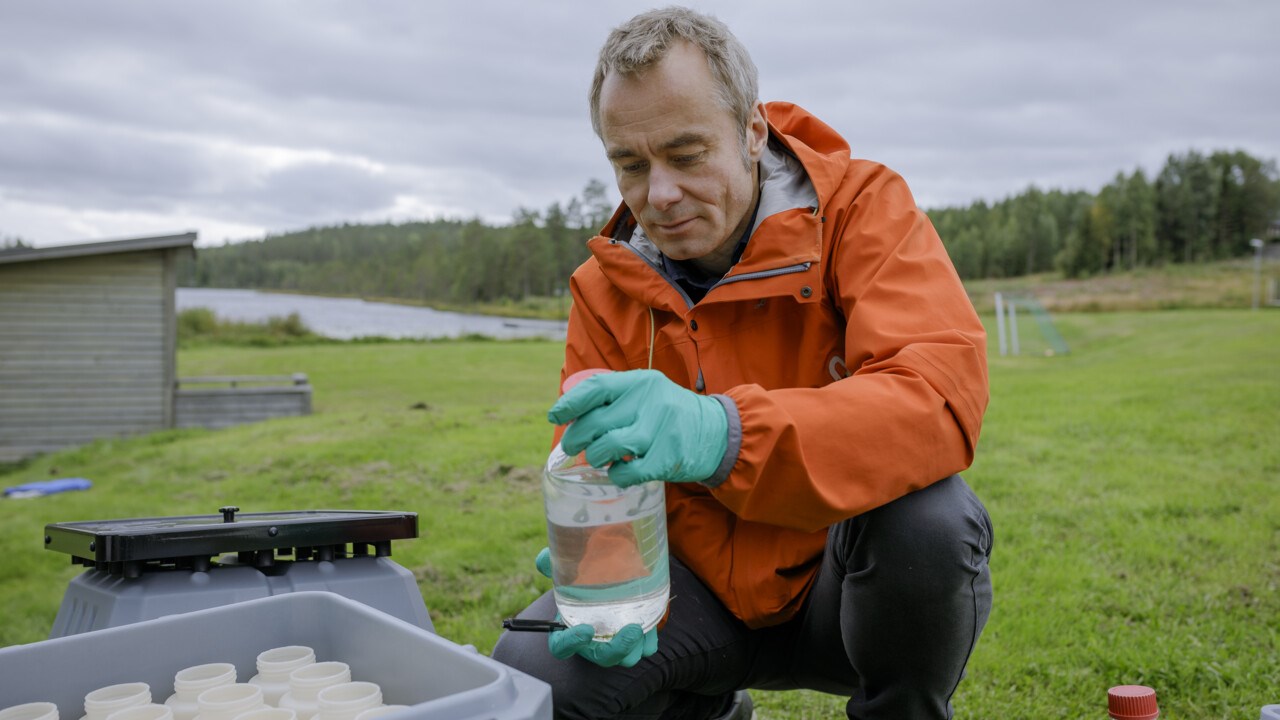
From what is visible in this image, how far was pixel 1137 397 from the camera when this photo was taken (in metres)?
9.70

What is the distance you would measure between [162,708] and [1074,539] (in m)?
4.40

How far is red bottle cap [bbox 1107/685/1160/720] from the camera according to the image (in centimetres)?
161

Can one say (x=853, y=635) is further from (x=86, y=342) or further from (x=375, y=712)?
(x=86, y=342)

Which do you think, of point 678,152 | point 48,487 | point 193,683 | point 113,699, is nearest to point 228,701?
point 193,683

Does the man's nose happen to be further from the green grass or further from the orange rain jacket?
the green grass

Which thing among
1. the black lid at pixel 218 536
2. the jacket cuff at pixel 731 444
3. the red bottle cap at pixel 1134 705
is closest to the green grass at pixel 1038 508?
the red bottle cap at pixel 1134 705

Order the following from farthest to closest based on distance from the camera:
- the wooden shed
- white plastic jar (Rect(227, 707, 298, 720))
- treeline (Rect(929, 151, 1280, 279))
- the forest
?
treeline (Rect(929, 151, 1280, 279))
the forest
the wooden shed
white plastic jar (Rect(227, 707, 298, 720))

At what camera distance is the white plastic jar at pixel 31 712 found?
1.51 meters

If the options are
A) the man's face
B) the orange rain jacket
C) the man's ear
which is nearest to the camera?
the orange rain jacket

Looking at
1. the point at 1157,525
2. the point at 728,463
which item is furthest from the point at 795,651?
the point at 1157,525

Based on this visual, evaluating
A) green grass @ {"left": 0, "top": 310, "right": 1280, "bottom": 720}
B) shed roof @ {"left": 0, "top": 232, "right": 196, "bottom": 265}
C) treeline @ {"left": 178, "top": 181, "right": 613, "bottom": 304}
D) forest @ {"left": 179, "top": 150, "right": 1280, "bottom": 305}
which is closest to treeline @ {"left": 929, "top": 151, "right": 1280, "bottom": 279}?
forest @ {"left": 179, "top": 150, "right": 1280, "bottom": 305}

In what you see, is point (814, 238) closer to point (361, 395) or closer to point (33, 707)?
point (33, 707)

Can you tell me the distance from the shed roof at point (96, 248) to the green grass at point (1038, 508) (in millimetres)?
3544

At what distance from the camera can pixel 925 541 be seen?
1.74m
